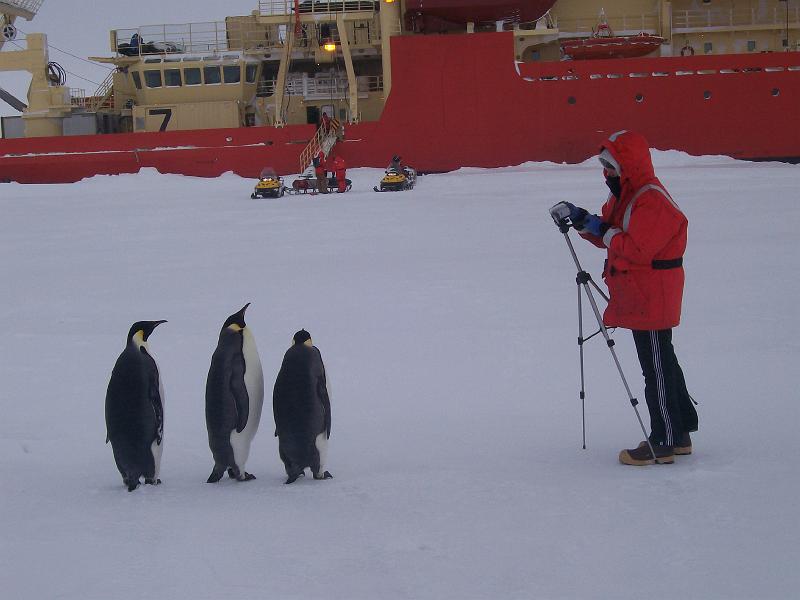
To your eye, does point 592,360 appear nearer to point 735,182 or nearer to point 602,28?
point 735,182

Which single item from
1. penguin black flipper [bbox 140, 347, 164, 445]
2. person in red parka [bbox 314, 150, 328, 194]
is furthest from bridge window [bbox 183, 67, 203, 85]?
penguin black flipper [bbox 140, 347, 164, 445]

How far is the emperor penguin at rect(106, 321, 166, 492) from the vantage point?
3.42 meters

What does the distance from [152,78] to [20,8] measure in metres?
4.12

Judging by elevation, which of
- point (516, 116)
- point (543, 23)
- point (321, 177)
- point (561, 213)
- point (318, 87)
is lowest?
point (321, 177)

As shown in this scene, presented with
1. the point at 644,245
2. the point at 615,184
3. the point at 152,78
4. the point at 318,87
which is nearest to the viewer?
the point at 644,245

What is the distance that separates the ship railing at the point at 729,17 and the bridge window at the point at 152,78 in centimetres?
1156

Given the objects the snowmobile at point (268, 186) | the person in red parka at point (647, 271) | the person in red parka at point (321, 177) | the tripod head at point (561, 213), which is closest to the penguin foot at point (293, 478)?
the person in red parka at point (647, 271)

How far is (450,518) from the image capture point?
301cm

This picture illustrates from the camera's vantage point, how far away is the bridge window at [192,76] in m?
22.3

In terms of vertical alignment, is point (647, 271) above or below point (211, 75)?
below

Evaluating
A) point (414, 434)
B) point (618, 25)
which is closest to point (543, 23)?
point (618, 25)

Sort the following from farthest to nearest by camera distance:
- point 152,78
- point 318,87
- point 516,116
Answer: point 318,87 → point 152,78 → point 516,116

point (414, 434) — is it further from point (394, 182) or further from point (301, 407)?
point (394, 182)

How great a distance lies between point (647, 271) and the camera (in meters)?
3.48
